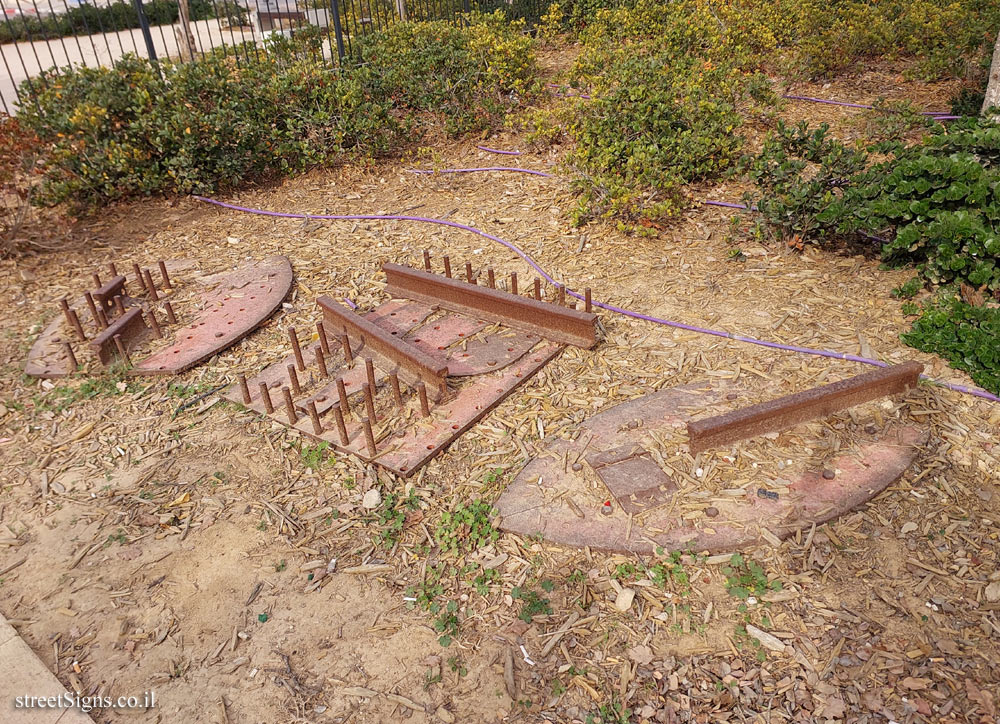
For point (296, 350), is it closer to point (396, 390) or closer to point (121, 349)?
point (396, 390)

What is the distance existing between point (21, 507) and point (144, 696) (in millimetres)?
1629

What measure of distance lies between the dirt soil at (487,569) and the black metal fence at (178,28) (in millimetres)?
4919

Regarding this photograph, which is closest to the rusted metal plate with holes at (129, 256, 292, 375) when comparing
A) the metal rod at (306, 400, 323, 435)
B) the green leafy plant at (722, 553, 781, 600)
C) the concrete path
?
the metal rod at (306, 400, 323, 435)

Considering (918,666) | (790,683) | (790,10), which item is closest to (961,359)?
(918,666)

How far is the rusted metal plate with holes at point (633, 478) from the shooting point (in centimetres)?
333

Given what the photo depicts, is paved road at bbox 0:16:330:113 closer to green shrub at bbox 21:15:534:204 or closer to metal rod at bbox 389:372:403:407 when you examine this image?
green shrub at bbox 21:15:534:204

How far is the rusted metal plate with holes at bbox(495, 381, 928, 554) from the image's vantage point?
10.3 ft

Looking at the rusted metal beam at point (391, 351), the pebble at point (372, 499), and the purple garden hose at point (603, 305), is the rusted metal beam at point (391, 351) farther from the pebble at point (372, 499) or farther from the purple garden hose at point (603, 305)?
the purple garden hose at point (603, 305)

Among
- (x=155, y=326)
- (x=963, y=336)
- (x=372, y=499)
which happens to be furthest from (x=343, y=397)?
(x=963, y=336)

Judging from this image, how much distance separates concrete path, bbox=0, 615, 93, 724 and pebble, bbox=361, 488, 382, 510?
4.72 ft

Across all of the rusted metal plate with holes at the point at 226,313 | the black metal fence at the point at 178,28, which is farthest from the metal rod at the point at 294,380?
the black metal fence at the point at 178,28

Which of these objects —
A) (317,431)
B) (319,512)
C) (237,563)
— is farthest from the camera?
(317,431)

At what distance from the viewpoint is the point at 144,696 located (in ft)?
8.84

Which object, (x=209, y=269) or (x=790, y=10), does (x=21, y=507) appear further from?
(x=790, y=10)
